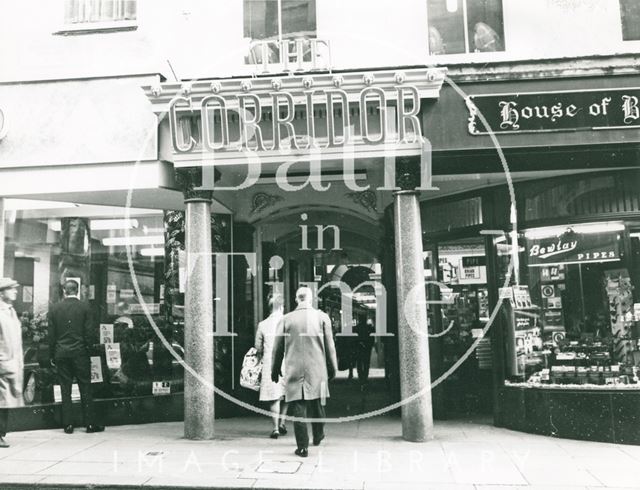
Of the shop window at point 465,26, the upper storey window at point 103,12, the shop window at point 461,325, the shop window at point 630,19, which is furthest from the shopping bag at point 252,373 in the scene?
the shop window at point 630,19

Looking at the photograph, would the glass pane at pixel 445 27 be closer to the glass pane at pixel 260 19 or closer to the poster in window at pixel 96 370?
the glass pane at pixel 260 19

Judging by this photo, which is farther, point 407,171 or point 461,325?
point 461,325

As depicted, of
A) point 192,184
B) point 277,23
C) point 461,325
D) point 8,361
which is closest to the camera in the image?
point 8,361

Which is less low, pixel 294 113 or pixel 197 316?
pixel 294 113

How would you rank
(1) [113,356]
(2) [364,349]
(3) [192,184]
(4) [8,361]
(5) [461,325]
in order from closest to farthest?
1. (4) [8,361]
2. (3) [192,184]
3. (1) [113,356]
4. (5) [461,325]
5. (2) [364,349]

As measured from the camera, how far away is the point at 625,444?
7.65m

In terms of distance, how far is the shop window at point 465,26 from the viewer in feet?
28.5

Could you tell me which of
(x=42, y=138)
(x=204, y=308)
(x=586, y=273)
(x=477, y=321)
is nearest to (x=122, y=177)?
(x=42, y=138)

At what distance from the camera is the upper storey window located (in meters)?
9.28

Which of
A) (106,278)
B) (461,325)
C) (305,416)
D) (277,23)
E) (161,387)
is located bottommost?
(305,416)

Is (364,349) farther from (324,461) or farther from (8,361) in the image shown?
(8,361)

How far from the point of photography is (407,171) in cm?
826

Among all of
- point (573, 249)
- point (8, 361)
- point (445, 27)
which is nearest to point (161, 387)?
point (8, 361)

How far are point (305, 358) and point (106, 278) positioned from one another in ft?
13.2
